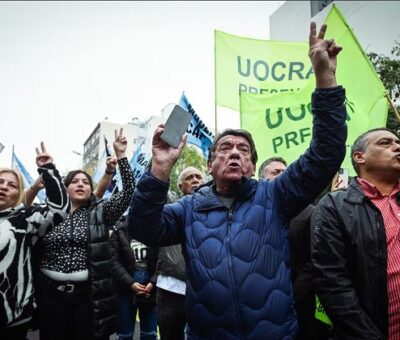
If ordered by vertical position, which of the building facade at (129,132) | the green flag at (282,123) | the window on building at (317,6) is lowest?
the green flag at (282,123)

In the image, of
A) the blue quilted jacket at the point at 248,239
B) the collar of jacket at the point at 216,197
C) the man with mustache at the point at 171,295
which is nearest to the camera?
the blue quilted jacket at the point at 248,239

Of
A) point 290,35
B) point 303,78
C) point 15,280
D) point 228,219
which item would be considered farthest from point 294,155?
point 290,35

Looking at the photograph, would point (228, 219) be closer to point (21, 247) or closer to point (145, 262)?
point (21, 247)

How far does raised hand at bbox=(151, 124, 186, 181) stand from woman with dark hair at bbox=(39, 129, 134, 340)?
1.51 metres

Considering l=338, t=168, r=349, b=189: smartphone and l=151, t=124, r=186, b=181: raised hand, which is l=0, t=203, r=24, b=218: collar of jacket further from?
l=338, t=168, r=349, b=189: smartphone

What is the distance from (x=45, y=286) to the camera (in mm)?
2744

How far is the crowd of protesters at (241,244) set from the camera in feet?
5.37

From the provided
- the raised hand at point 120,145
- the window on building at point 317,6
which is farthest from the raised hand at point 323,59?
the window on building at point 317,6

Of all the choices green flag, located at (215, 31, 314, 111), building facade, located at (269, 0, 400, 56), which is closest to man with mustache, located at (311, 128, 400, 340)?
green flag, located at (215, 31, 314, 111)

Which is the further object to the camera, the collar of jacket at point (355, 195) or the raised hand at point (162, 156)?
the collar of jacket at point (355, 195)

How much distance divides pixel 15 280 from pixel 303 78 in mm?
4214

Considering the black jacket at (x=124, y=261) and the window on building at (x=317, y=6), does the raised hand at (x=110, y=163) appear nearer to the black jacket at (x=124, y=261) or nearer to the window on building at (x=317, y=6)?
the black jacket at (x=124, y=261)

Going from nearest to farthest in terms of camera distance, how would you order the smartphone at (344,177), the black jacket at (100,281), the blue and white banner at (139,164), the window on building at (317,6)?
the black jacket at (100,281)
the smartphone at (344,177)
the blue and white banner at (139,164)
the window on building at (317,6)

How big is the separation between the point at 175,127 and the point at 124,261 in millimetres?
2685
